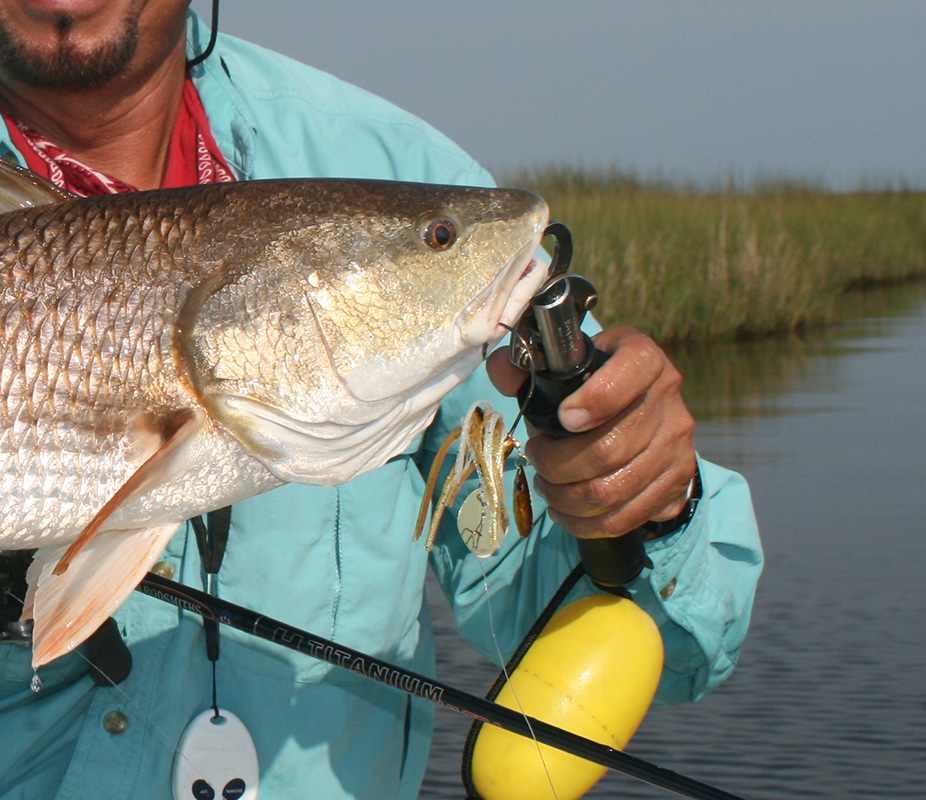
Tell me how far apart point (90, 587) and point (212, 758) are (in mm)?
701

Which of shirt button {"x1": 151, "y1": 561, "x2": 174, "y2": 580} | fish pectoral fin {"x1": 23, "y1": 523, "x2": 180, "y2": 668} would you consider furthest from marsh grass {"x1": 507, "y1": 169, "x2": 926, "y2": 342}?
fish pectoral fin {"x1": 23, "y1": 523, "x2": 180, "y2": 668}

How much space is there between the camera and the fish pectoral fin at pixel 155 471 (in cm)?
179

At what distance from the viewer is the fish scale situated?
1.90 meters

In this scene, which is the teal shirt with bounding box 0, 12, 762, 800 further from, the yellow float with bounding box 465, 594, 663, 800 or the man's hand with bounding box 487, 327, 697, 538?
the man's hand with bounding box 487, 327, 697, 538

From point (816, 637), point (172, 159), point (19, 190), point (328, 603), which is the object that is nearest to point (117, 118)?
point (172, 159)

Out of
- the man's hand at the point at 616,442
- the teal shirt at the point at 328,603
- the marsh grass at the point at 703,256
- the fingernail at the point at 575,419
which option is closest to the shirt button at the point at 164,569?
the teal shirt at the point at 328,603

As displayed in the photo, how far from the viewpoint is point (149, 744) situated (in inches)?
99.3

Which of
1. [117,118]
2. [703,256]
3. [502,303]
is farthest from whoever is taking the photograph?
[703,256]

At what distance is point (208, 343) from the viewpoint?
190cm

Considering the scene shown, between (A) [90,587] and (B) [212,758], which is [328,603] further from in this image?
(A) [90,587]

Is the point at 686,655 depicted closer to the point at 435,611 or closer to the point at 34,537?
the point at 34,537

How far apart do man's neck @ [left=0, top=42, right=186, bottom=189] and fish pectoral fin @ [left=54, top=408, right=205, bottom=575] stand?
1.07 meters

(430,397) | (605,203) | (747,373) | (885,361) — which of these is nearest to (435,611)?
(430,397)

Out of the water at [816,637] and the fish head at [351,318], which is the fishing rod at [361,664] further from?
the water at [816,637]
